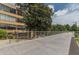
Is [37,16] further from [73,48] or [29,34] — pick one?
[73,48]

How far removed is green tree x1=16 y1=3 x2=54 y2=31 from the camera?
8.31 meters

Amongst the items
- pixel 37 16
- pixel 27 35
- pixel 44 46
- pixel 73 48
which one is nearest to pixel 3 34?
pixel 27 35

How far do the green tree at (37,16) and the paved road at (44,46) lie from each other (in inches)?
17.1

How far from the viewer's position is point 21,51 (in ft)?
26.4

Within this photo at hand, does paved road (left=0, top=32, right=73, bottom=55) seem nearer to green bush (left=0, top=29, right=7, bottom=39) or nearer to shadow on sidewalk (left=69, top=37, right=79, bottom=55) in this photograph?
shadow on sidewalk (left=69, top=37, right=79, bottom=55)

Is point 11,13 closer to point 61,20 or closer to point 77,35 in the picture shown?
point 61,20

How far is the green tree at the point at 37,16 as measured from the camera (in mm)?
8312

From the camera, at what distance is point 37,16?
839 centimetres

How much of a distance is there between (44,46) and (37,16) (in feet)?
3.45

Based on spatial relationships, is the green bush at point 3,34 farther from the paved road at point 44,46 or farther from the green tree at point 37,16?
the green tree at point 37,16

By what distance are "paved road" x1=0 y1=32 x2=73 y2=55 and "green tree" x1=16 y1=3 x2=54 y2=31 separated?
0.44 m

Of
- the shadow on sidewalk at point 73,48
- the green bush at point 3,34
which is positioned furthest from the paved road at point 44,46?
the green bush at point 3,34

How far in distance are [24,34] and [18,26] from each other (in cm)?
36

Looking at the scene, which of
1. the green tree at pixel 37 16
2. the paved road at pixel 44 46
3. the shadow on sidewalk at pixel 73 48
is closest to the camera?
the shadow on sidewalk at pixel 73 48
